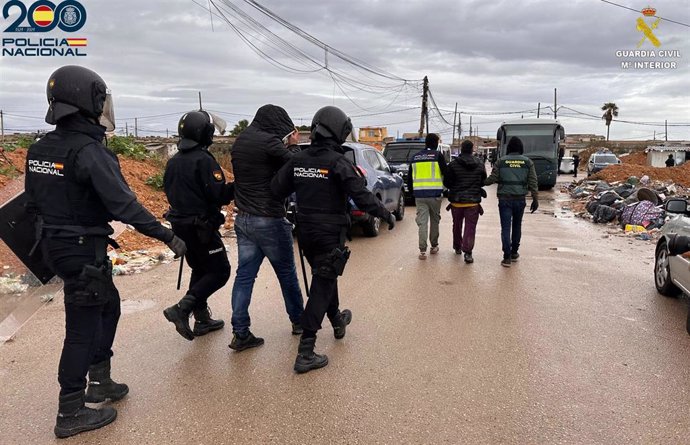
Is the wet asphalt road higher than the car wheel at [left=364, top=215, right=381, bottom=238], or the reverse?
the car wheel at [left=364, top=215, right=381, bottom=238]

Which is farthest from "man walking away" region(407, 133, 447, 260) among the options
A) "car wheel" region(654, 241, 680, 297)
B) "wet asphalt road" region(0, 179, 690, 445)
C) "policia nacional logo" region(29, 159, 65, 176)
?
"policia nacional logo" region(29, 159, 65, 176)

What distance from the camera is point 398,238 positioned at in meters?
9.68

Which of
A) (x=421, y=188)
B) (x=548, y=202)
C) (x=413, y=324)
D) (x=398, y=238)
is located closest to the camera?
(x=413, y=324)

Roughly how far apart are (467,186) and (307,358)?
4482 millimetres

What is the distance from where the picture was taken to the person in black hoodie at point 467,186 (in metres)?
7.41

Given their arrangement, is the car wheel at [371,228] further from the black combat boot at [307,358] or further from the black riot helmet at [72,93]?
the black riot helmet at [72,93]

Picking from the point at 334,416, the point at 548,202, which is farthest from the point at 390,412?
the point at 548,202

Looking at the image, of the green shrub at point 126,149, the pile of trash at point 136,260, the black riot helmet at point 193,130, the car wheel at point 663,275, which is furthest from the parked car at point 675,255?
the green shrub at point 126,149

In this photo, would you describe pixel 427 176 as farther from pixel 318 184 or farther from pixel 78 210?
pixel 78 210

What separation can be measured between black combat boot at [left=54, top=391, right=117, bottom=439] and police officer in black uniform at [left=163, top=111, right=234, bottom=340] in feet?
3.38

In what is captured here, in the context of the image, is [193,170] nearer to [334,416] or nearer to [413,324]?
[334,416]

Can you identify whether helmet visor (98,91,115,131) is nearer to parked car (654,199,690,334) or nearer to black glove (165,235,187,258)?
black glove (165,235,187,258)

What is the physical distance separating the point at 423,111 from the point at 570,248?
30.3 meters

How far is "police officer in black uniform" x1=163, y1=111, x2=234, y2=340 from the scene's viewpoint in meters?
3.99
